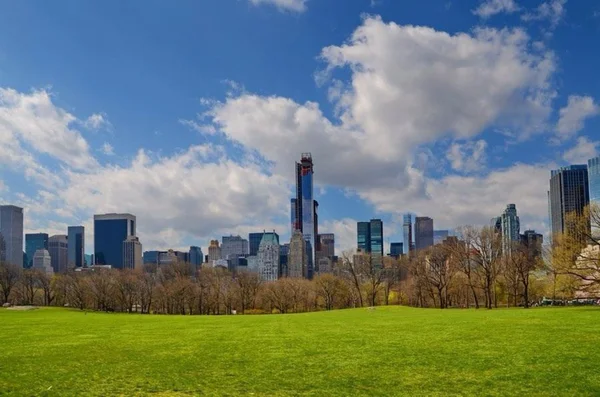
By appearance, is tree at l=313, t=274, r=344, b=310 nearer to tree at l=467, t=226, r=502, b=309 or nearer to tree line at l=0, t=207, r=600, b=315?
tree line at l=0, t=207, r=600, b=315

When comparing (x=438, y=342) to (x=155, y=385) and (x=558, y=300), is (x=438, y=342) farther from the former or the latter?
(x=558, y=300)

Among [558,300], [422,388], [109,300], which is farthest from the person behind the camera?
[109,300]

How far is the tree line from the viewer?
244 feet

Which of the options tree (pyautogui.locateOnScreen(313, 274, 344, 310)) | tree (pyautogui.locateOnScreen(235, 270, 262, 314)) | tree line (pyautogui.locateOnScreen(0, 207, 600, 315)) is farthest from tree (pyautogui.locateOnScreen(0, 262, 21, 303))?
tree (pyautogui.locateOnScreen(313, 274, 344, 310))

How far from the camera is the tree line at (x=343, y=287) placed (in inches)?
2928

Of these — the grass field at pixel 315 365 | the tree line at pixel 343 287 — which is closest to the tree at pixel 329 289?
the tree line at pixel 343 287

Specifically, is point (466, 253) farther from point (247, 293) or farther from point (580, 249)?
point (247, 293)

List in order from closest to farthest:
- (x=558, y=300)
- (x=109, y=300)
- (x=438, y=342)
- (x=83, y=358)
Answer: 1. (x=83, y=358)
2. (x=438, y=342)
3. (x=558, y=300)
4. (x=109, y=300)

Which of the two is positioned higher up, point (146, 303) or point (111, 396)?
point (111, 396)

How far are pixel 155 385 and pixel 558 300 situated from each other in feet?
273

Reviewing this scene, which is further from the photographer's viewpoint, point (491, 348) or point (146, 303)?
point (146, 303)

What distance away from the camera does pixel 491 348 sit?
1884cm

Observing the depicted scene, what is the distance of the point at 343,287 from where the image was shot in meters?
100

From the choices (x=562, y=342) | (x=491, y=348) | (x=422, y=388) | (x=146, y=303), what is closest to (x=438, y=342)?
(x=491, y=348)
